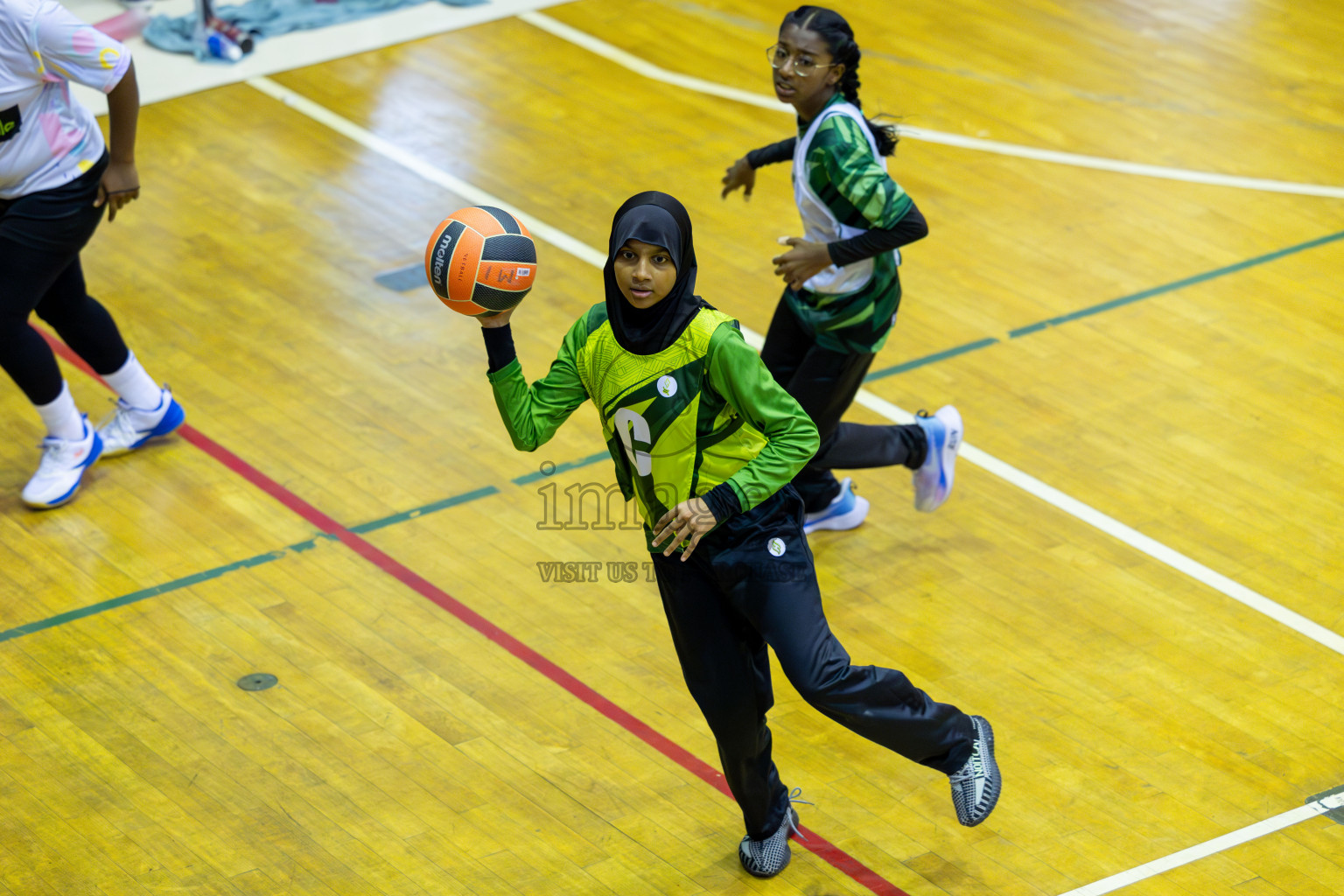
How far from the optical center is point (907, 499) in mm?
7172

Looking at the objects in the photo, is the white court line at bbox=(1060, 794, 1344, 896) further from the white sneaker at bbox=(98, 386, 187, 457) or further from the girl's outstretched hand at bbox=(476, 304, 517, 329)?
the white sneaker at bbox=(98, 386, 187, 457)

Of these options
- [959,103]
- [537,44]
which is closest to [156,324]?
[537,44]

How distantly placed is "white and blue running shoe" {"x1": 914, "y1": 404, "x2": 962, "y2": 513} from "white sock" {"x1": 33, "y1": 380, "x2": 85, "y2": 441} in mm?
3523

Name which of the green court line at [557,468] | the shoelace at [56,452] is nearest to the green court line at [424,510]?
the green court line at [557,468]

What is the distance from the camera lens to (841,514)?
686 cm

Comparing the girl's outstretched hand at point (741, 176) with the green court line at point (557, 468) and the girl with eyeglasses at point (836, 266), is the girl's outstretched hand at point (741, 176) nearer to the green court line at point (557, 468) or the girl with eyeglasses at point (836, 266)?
the girl with eyeglasses at point (836, 266)

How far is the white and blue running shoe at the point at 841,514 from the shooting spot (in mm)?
6836

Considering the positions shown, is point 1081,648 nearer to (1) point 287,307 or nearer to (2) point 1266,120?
(1) point 287,307

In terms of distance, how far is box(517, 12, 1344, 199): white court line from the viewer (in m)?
9.96

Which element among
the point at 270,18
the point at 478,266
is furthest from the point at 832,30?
the point at 270,18

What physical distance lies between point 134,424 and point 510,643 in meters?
2.23

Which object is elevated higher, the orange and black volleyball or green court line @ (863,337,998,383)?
the orange and black volleyball

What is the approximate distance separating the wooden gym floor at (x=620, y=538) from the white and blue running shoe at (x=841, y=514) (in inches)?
3.1

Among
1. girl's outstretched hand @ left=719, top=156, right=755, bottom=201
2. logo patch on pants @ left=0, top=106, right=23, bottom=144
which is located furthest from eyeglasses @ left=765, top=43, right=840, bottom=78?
logo patch on pants @ left=0, top=106, right=23, bottom=144
